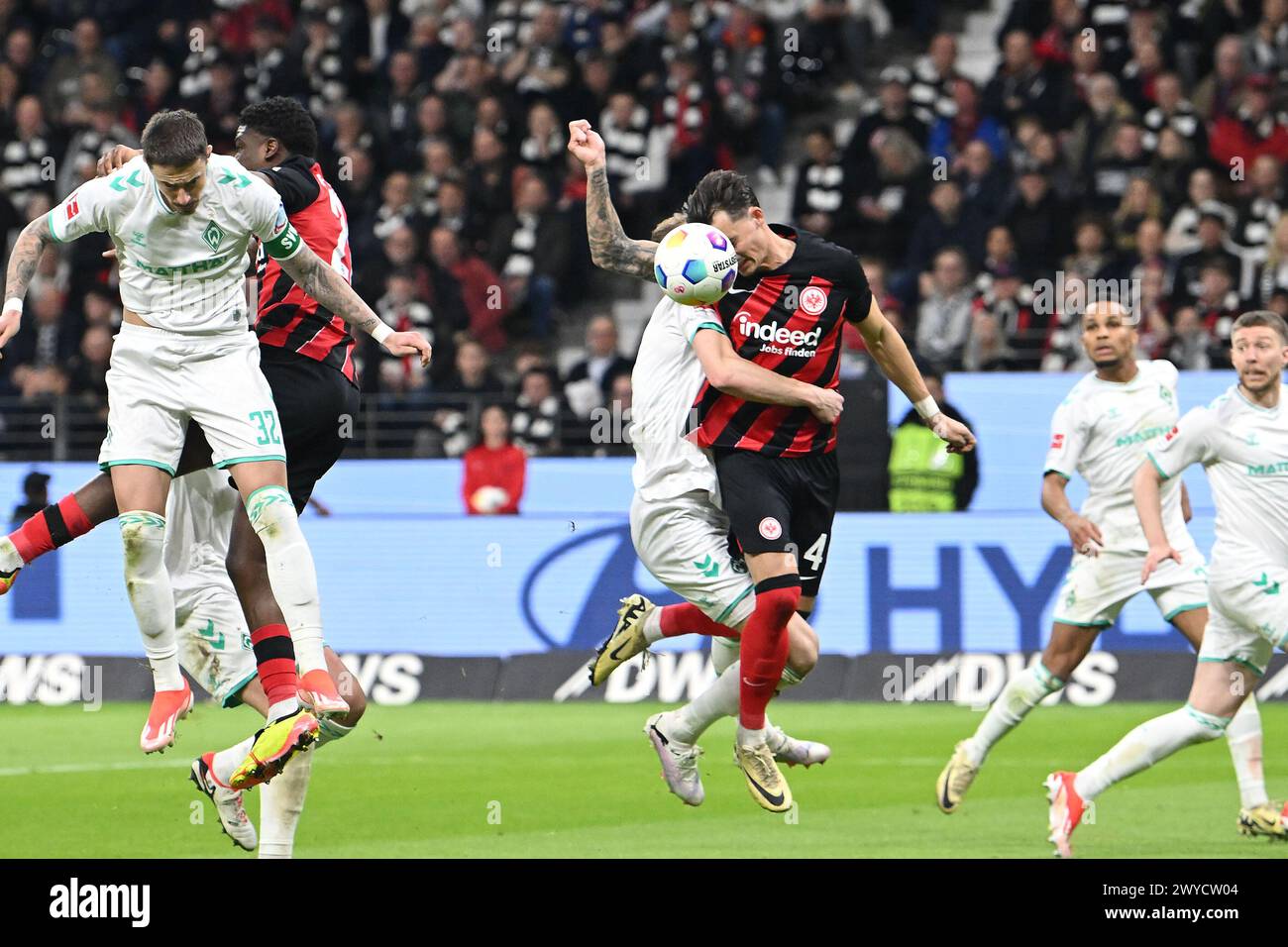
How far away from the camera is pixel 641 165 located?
18078 millimetres

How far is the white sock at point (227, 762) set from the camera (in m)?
8.12

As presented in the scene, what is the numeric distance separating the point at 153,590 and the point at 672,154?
11.1m

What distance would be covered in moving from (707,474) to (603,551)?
5.65 m

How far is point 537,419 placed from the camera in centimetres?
1590

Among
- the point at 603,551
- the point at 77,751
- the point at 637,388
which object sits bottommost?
the point at 77,751

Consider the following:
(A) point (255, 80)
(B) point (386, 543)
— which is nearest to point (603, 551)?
(B) point (386, 543)

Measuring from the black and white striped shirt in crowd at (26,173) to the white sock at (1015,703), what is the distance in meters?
13.1

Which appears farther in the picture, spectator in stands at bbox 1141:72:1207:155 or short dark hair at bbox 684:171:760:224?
spectator in stands at bbox 1141:72:1207:155

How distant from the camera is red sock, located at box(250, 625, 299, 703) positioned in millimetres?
7848

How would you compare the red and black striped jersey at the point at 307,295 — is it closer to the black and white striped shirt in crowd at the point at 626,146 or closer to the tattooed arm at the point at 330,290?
the tattooed arm at the point at 330,290

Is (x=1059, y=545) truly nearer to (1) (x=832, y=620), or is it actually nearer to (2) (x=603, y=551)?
(1) (x=832, y=620)

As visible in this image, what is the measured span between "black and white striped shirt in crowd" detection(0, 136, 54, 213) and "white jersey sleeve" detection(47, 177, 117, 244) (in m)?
12.9

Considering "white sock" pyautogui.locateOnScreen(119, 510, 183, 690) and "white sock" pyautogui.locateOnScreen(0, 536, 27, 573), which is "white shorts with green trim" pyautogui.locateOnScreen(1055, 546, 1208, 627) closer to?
"white sock" pyautogui.locateOnScreen(119, 510, 183, 690)

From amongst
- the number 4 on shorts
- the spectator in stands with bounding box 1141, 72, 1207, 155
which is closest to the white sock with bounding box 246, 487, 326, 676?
the number 4 on shorts
